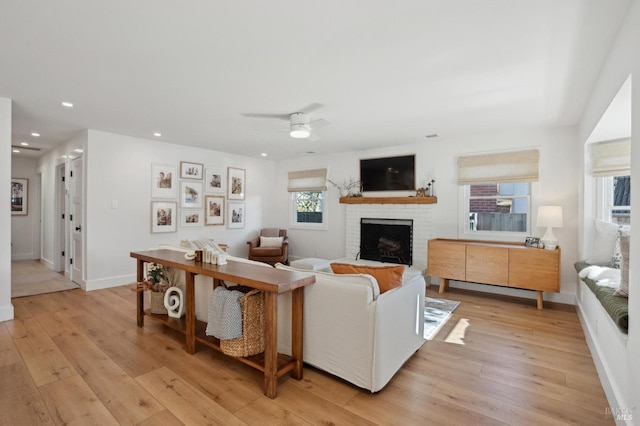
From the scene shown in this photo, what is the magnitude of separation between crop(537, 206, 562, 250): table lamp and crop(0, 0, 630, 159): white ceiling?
1.13m

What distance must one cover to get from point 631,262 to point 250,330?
2355mm

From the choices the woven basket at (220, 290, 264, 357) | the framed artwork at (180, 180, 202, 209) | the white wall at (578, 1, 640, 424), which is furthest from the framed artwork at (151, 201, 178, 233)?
the white wall at (578, 1, 640, 424)

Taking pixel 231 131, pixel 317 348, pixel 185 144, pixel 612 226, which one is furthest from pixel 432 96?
pixel 185 144

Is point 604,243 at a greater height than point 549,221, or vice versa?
point 549,221

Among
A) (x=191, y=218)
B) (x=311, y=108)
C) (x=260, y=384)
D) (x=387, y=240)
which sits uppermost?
(x=311, y=108)

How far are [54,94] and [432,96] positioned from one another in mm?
3832

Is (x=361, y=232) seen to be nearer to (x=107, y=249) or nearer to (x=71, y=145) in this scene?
(x=107, y=249)

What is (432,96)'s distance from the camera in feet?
10.3

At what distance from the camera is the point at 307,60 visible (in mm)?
2436

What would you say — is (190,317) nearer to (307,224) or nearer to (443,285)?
(443,285)

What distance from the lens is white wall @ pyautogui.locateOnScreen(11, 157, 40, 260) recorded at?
6973mm

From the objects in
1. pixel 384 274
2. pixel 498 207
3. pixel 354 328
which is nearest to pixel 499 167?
pixel 498 207

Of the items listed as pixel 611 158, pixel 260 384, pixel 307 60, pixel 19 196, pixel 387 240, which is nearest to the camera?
pixel 260 384

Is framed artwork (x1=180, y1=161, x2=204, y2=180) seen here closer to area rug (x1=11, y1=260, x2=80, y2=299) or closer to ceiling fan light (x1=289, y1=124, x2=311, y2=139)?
area rug (x1=11, y1=260, x2=80, y2=299)
